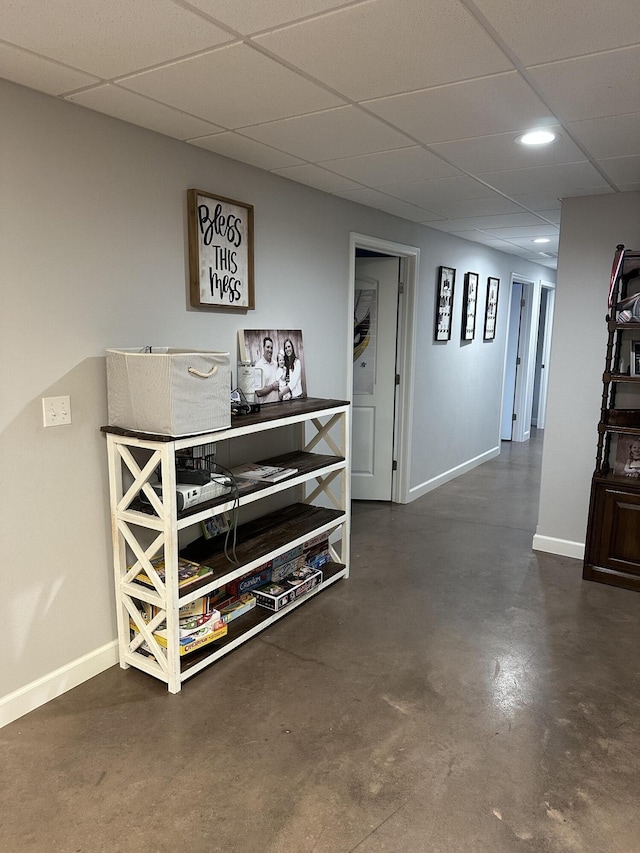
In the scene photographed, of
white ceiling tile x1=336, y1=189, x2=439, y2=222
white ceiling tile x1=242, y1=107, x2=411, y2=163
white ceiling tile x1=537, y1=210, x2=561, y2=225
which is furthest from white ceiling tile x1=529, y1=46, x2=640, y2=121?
white ceiling tile x1=537, y1=210, x2=561, y2=225

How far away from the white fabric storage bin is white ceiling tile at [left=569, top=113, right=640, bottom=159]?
1713 mm

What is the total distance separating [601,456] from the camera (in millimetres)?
3549

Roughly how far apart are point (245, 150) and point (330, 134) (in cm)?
47

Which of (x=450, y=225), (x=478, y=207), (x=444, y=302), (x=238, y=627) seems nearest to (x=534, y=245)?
(x=444, y=302)

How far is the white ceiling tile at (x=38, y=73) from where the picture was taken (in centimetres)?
179

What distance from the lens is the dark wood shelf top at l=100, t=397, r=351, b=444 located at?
2291 mm

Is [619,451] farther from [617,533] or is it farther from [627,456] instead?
[617,533]

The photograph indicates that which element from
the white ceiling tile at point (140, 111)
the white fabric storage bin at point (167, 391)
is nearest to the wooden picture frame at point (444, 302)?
the white ceiling tile at point (140, 111)

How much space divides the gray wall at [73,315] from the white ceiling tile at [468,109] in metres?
0.99

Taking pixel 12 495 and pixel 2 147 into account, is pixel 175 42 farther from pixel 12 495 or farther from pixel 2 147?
pixel 12 495

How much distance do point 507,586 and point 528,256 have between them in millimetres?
4560

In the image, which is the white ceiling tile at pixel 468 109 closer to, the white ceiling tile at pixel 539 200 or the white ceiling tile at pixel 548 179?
the white ceiling tile at pixel 548 179

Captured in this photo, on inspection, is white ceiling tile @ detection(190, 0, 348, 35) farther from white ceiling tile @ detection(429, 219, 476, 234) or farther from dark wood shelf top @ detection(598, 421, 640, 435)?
white ceiling tile @ detection(429, 219, 476, 234)

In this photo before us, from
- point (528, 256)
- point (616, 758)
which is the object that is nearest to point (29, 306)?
point (616, 758)
